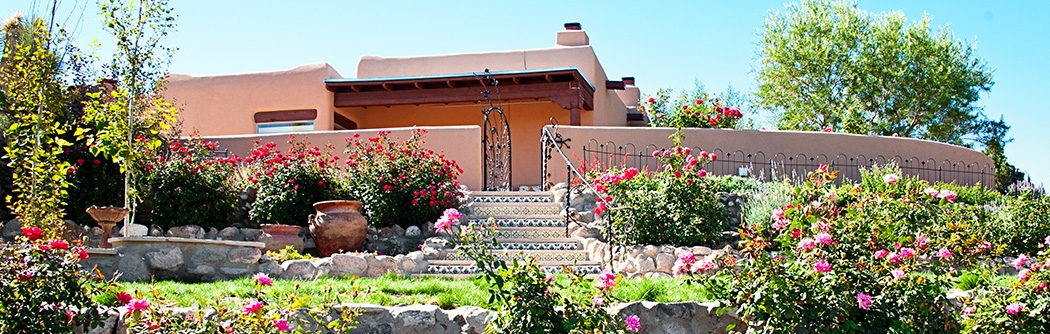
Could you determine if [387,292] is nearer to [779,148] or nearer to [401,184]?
[401,184]

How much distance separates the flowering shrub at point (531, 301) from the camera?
18.2 ft

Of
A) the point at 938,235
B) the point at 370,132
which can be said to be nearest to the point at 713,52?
the point at 370,132

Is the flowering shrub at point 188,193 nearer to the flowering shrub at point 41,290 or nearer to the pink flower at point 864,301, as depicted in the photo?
the flowering shrub at point 41,290

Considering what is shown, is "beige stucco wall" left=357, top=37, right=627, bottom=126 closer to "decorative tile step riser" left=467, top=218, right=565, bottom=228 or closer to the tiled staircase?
the tiled staircase

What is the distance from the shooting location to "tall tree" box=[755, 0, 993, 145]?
23547 mm

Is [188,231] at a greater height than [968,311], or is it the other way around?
[188,231]

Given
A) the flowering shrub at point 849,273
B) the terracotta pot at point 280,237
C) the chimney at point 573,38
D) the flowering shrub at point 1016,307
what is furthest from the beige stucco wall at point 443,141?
the flowering shrub at point 1016,307

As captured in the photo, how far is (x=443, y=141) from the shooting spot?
14.3m

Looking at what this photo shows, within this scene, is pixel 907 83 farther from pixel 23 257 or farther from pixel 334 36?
pixel 23 257

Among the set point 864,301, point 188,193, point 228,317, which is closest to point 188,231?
point 188,193

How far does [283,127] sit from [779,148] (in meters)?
9.61

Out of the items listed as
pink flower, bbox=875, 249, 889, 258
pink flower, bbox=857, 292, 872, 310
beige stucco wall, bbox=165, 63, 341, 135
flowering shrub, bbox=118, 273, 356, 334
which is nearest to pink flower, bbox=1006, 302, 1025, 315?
pink flower, bbox=875, 249, 889, 258

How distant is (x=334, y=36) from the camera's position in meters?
12.8

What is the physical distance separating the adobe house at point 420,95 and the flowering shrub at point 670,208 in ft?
20.4
